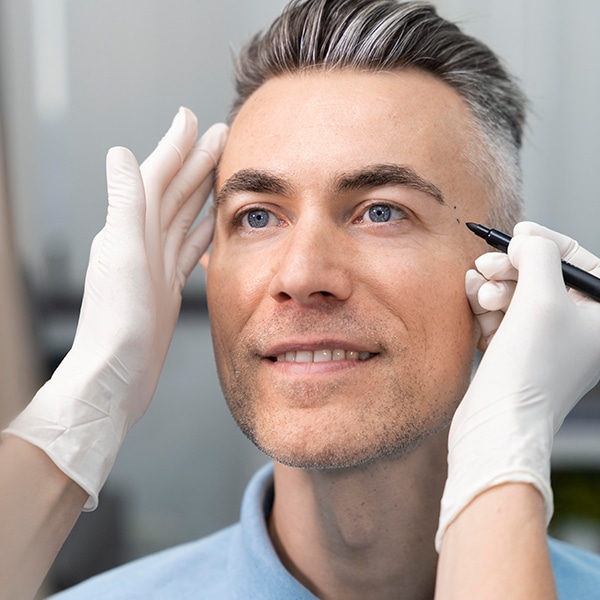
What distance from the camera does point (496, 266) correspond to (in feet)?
4.19

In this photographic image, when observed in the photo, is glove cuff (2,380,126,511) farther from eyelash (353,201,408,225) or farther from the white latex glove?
eyelash (353,201,408,225)

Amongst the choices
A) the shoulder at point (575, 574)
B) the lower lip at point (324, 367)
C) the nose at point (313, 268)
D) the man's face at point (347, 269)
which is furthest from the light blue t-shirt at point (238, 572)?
the nose at point (313, 268)

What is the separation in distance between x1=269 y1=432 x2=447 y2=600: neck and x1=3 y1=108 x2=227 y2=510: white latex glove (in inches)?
13.2

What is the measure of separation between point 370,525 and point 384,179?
1.87 ft

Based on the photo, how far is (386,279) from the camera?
129cm

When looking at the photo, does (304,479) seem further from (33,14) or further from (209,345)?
(33,14)

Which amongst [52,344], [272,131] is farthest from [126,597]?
[52,344]

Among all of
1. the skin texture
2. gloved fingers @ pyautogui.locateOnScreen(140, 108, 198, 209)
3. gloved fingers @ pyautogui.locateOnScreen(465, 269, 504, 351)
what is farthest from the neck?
gloved fingers @ pyautogui.locateOnScreen(140, 108, 198, 209)

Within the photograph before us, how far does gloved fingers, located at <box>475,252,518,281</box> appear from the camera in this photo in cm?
128

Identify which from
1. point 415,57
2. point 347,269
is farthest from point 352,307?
point 415,57

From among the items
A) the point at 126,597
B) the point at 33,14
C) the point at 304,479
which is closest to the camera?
the point at 304,479

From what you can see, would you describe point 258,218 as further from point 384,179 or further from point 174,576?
point 174,576

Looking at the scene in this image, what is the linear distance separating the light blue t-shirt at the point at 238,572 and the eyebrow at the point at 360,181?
58 cm

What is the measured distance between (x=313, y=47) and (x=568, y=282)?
61 centimetres
